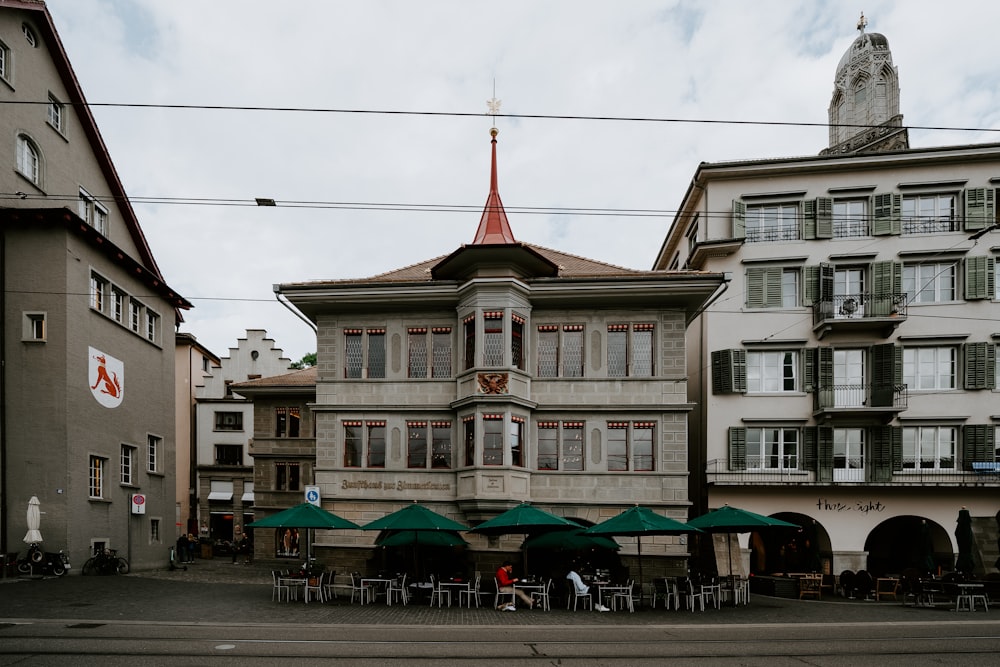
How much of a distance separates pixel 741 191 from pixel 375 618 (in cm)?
2095

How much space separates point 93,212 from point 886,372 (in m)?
31.9

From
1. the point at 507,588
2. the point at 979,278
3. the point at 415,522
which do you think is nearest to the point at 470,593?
the point at 507,588

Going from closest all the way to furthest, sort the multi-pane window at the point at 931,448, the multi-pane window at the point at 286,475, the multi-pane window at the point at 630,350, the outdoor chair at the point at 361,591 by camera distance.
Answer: the outdoor chair at the point at 361,591 < the multi-pane window at the point at 630,350 < the multi-pane window at the point at 931,448 < the multi-pane window at the point at 286,475

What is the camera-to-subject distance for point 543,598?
71.1 feet

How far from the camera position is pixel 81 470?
28562 mm

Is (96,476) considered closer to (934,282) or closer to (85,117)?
(85,117)

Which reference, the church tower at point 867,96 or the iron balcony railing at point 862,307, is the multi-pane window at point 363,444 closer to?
the iron balcony railing at point 862,307

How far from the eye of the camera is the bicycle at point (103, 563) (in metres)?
28.3

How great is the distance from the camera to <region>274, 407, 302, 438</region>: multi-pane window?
43.8 metres

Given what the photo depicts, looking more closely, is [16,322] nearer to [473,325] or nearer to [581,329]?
[473,325]

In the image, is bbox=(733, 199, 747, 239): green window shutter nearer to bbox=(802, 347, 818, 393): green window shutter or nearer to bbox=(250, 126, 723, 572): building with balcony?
bbox=(802, 347, 818, 393): green window shutter

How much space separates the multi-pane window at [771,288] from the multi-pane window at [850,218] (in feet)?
7.41

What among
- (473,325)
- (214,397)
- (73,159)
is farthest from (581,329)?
(214,397)

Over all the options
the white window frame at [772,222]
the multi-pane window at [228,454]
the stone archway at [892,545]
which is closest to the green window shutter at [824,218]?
the white window frame at [772,222]
